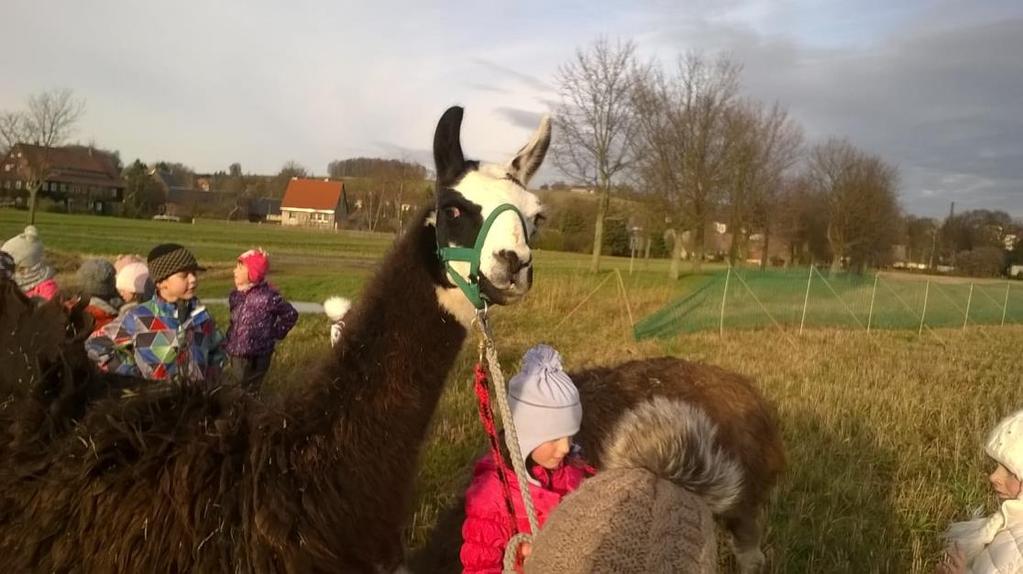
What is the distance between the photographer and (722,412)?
4547 mm

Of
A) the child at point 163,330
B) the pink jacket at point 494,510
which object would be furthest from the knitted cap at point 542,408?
the child at point 163,330

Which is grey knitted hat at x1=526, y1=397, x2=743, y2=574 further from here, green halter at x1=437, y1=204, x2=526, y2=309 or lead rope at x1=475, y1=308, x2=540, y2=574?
green halter at x1=437, y1=204, x2=526, y2=309

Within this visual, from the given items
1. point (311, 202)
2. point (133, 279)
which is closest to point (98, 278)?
point (133, 279)

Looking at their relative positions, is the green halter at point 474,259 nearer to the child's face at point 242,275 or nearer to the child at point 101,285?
the child's face at point 242,275

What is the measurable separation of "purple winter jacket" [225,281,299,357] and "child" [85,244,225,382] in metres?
1.21

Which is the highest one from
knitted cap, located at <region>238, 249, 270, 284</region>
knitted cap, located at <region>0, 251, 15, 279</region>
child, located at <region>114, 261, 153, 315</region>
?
knitted cap, located at <region>0, 251, 15, 279</region>

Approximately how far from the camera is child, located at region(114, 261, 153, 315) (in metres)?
5.46

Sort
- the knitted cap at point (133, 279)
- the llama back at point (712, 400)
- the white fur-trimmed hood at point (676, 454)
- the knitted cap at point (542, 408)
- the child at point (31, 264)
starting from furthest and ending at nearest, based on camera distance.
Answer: the child at point (31, 264)
the knitted cap at point (133, 279)
the llama back at point (712, 400)
the knitted cap at point (542, 408)
the white fur-trimmed hood at point (676, 454)

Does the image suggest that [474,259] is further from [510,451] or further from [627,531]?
[627,531]

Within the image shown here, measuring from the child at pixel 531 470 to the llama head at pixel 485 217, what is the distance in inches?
13.6

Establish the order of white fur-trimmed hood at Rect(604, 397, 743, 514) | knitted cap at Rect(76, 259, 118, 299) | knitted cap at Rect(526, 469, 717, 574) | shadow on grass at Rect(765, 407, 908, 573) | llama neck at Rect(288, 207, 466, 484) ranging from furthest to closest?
knitted cap at Rect(76, 259, 118, 299), shadow on grass at Rect(765, 407, 908, 573), llama neck at Rect(288, 207, 466, 484), white fur-trimmed hood at Rect(604, 397, 743, 514), knitted cap at Rect(526, 469, 717, 574)

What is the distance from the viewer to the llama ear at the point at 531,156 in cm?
327

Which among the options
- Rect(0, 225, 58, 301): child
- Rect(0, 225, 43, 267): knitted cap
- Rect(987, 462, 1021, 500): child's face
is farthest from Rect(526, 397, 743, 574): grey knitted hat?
Rect(0, 225, 43, 267): knitted cap

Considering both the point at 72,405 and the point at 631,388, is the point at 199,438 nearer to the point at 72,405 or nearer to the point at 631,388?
the point at 72,405
